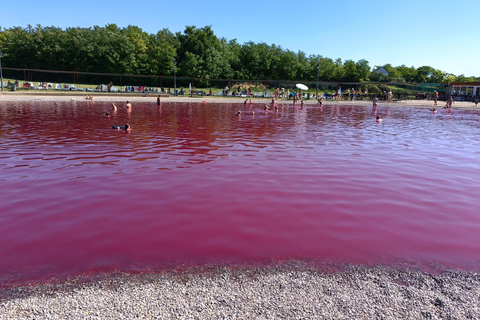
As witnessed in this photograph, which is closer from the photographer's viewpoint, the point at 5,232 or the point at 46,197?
the point at 5,232

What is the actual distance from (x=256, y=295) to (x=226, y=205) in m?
2.76

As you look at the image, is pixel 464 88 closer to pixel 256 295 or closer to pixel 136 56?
pixel 136 56

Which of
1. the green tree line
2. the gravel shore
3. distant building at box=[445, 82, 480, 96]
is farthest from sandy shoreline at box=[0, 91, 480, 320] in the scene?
distant building at box=[445, 82, 480, 96]

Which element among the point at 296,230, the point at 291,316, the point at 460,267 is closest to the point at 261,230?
the point at 296,230

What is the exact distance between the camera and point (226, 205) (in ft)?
20.1

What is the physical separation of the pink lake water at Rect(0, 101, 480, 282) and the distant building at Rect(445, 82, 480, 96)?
5449 centimetres

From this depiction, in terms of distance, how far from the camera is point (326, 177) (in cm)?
795

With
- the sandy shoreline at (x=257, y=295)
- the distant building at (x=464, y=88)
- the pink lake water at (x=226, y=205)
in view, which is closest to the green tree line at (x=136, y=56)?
the distant building at (x=464, y=88)

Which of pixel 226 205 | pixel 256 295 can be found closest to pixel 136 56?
pixel 226 205

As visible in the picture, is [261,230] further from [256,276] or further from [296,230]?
[256,276]

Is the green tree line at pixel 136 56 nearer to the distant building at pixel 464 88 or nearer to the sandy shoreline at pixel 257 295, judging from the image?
the distant building at pixel 464 88

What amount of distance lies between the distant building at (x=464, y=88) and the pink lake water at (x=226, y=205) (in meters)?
54.5

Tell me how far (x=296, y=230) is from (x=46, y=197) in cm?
463

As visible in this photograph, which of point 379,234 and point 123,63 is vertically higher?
point 123,63
